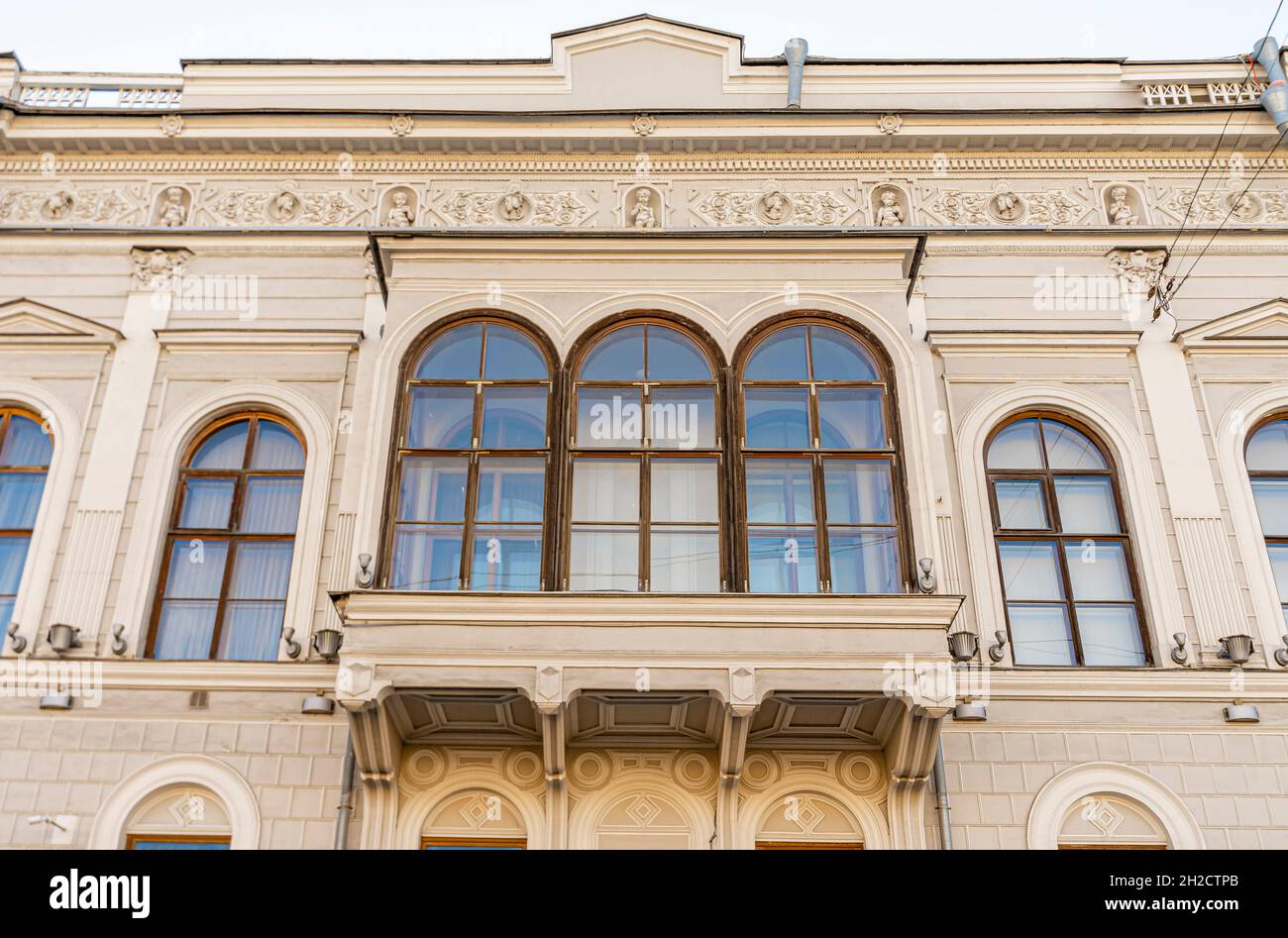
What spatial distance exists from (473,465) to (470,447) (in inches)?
8.4

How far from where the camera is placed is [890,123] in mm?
14164

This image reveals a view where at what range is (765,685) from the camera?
33.3 ft

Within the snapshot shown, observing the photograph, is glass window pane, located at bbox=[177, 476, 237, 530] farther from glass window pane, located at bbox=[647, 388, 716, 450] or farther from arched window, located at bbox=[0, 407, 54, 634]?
glass window pane, located at bbox=[647, 388, 716, 450]

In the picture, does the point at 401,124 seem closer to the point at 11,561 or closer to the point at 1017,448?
the point at 11,561

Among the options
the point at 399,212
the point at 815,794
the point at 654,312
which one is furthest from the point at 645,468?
the point at 399,212

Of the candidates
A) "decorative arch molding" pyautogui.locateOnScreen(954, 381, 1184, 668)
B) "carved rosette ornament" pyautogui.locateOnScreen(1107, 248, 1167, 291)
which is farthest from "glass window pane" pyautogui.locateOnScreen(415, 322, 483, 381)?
"carved rosette ornament" pyautogui.locateOnScreen(1107, 248, 1167, 291)

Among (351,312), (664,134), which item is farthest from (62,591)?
(664,134)

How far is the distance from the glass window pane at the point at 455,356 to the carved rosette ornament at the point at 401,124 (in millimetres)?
3228

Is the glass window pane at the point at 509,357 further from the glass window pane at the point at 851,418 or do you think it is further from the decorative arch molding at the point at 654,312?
the glass window pane at the point at 851,418

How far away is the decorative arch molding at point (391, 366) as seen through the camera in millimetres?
11156

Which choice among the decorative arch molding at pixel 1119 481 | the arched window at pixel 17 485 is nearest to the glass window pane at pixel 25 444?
the arched window at pixel 17 485
